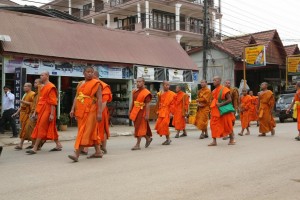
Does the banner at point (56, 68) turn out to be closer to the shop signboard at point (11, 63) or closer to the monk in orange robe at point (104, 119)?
the shop signboard at point (11, 63)

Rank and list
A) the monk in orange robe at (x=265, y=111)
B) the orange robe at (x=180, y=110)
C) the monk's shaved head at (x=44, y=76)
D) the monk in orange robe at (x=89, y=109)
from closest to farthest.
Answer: the monk in orange robe at (x=89, y=109) < the monk's shaved head at (x=44, y=76) < the monk in orange robe at (x=265, y=111) < the orange robe at (x=180, y=110)

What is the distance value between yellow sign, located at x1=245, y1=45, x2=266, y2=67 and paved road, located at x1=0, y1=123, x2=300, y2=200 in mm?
17873

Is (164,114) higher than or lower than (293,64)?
lower

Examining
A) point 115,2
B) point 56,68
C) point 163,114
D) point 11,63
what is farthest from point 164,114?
point 115,2

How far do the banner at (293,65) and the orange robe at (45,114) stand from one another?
26.7 m

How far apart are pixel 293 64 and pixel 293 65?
8 centimetres

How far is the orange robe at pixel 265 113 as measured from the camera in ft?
43.1

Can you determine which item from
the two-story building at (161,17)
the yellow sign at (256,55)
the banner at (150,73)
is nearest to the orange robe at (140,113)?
the banner at (150,73)

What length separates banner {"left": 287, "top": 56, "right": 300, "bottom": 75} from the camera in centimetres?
3148

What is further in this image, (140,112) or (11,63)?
(11,63)

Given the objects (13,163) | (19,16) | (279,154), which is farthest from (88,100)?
(19,16)

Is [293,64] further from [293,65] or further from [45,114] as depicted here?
[45,114]

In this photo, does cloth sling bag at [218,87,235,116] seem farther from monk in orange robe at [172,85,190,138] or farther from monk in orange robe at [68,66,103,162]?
monk in orange robe at [68,66,103,162]

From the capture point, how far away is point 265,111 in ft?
43.3
